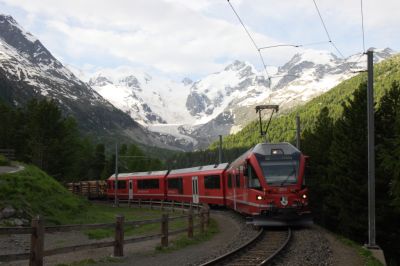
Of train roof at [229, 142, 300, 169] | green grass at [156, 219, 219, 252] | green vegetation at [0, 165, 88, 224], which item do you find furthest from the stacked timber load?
train roof at [229, 142, 300, 169]

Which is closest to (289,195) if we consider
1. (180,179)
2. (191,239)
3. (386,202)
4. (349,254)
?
(191,239)

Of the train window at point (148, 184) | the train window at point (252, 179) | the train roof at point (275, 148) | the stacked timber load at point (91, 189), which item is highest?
the train roof at point (275, 148)

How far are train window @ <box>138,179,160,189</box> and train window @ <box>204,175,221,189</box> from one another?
1596 centimetres

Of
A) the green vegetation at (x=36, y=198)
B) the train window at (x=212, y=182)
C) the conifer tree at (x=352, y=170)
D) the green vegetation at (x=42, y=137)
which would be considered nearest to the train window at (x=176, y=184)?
the train window at (x=212, y=182)

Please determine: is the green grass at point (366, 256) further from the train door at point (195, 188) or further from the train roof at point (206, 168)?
the train door at point (195, 188)

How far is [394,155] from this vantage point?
29312mm

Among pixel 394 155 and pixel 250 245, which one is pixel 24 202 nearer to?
pixel 250 245

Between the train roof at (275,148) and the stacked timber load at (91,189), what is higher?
the train roof at (275,148)

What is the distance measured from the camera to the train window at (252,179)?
930 inches

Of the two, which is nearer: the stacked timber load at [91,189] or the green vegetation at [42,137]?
the green vegetation at [42,137]

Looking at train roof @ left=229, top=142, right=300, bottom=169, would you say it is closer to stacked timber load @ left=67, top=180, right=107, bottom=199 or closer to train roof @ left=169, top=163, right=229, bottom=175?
train roof @ left=169, top=163, right=229, bottom=175

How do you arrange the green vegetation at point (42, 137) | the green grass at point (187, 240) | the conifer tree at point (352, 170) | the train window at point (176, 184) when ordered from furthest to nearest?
1. the green vegetation at point (42, 137)
2. the train window at point (176, 184)
3. the conifer tree at point (352, 170)
4. the green grass at point (187, 240)

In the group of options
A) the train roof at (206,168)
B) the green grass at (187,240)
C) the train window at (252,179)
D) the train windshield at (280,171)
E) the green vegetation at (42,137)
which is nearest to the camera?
the green grass at (187,240)

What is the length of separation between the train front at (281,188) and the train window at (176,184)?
84.1ft
